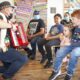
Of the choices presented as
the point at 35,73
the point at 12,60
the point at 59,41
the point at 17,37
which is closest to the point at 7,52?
the point at 12,60

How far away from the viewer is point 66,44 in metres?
4.34

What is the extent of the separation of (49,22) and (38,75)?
3.44 m

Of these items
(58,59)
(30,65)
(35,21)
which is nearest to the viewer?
(58,59)

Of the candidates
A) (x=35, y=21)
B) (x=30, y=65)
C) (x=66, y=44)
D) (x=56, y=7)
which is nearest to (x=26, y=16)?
(x=56, y=7)

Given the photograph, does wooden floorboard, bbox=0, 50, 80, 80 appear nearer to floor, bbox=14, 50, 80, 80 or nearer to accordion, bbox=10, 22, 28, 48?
floor, bbox=14, 50, 80, 80

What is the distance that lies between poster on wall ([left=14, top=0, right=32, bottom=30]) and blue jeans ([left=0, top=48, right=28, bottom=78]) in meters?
4.25

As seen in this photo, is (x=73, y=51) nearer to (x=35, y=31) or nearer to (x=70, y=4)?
(x=35, y=31)

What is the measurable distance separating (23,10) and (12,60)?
4.46 metres

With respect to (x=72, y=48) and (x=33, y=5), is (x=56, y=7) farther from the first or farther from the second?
(x=72, y=48)

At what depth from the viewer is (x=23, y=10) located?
8336 mm

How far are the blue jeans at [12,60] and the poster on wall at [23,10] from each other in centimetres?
425

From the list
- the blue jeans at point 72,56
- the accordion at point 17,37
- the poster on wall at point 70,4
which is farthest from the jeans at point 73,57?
the poster on wall at point 70,4

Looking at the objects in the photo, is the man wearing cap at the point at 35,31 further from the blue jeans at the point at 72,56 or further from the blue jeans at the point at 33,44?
the blue jeans at the point at 72,56

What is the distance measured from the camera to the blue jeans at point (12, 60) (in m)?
3.94
